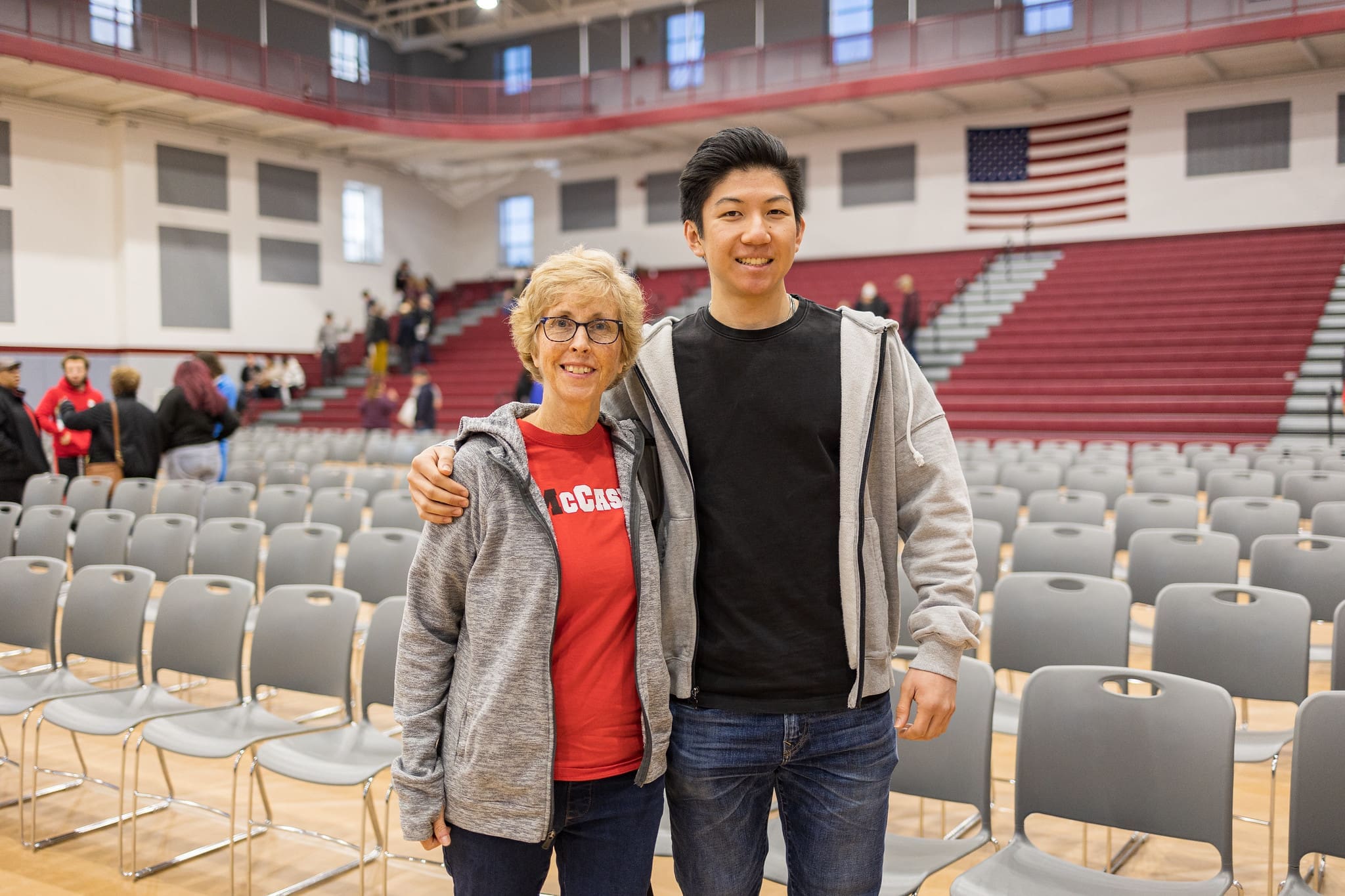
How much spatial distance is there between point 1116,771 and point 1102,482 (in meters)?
4.66

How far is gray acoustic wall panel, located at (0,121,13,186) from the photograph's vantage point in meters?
15.7

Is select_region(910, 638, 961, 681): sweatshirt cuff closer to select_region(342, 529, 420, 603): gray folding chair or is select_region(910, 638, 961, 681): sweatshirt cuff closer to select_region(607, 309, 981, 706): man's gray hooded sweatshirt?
select_region(607, 309, 981, 706): man's gray hooded sweatshirt

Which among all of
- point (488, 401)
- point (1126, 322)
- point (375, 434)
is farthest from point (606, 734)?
point (488, 401)

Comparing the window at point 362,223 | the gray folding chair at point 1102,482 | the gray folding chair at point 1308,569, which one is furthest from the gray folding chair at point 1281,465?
the window at point 362,223

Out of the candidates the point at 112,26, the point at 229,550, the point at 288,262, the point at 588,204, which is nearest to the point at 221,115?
the point at 112,26

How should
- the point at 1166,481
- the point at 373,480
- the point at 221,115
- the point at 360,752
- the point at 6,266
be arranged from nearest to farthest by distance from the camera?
the point at 360,752
the point at 1166,481
the point at 373,480
the point at 6,266
the point at 221,115

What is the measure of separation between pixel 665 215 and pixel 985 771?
758 inches

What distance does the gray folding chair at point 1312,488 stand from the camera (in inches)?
238

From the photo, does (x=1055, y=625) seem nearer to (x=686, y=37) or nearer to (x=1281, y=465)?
(x=1281, y=465)

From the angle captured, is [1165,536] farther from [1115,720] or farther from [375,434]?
[375,434]

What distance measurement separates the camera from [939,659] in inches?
64.0

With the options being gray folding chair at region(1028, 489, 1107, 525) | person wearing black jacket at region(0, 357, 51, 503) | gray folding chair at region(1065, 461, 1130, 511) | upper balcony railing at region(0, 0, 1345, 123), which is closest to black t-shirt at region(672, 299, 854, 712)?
gray folding chair at region(1028, 489, 1107, 525)

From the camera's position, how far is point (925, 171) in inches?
740

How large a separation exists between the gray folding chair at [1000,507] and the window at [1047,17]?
13.2m
